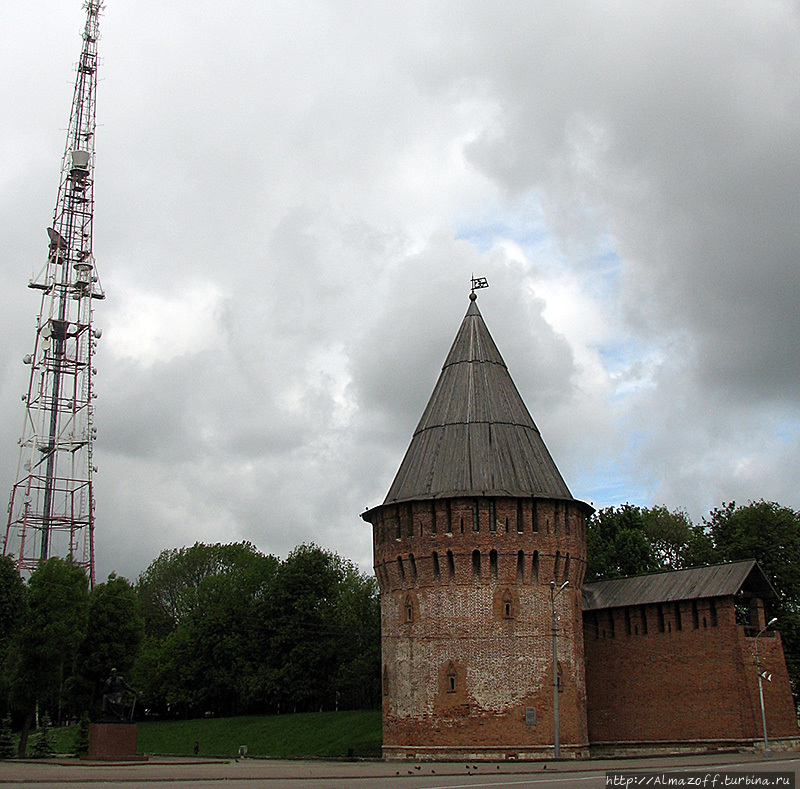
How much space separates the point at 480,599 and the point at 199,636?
33050mm

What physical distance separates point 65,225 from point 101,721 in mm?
36121

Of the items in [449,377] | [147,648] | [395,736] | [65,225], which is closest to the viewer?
[395,736]

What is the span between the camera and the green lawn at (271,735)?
45906 mm

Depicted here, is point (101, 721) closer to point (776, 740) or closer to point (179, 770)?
point (179, 770)

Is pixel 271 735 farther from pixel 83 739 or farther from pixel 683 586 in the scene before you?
pixel 683 586

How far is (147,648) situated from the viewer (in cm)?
6644

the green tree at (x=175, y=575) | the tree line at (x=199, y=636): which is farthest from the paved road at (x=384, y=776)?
the green tree at (x=175, y=575)

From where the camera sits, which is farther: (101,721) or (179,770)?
(101,721)

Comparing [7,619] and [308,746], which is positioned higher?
[7,619]

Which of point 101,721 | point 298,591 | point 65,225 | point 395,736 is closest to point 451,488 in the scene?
point 395,736

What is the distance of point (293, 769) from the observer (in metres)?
28.0

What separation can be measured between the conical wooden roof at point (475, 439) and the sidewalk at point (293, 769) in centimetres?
1021

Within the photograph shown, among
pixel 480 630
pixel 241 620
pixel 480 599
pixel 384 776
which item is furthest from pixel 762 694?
pixel 241 620

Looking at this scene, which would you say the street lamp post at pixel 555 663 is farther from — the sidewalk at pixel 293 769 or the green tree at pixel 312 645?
the green tree at pixel 312 645
